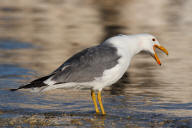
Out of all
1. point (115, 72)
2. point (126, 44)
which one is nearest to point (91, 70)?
point (115, 72)

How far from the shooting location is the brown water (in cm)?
639

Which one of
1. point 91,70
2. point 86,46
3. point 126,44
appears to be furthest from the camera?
point 86,46

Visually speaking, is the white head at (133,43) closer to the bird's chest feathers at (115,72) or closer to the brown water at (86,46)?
the bird's chest feathers at (115,72)

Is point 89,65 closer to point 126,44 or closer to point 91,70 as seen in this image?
point 91,70

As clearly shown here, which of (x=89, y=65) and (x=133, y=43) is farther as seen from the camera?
(x=133, y=43)

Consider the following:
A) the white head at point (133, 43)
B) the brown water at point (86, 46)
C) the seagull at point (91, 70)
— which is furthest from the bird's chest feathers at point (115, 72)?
the brown water at point (86, 46)

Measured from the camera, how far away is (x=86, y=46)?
39.0 ft

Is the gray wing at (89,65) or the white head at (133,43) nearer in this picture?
the gray wing at (89,65)

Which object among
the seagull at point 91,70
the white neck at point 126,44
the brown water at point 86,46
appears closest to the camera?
the seagull at point 91,70

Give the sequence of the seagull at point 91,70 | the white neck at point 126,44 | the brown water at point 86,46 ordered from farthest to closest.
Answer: the white neck at point 126,44 < the brown water at point 86,46 < the seagull at point 91,70

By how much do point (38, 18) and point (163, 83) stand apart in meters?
8.70

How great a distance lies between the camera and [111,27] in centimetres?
1485

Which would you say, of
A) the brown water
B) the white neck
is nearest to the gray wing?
the white neck

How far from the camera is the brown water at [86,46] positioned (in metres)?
6.39
